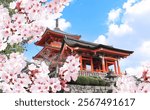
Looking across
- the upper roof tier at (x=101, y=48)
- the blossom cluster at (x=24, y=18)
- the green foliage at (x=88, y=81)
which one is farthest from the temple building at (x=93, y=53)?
the blossom cluster at (x=24, y=18)

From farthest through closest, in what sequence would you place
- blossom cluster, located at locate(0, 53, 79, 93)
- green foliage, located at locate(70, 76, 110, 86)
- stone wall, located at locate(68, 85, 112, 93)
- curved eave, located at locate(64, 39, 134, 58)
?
curved eave, located at locate(64, 39, 134, 58), green foliage, located at locate(70, 76, 110, 86), stone wall, located at locate(68, 85, 112, 93), blossom cluster, located at locate(0, 53, 79, 93)

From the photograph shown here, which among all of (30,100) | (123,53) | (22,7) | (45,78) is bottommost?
(30,100)

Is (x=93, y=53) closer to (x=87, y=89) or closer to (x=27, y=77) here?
(x=87, y=89)

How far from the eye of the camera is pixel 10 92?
3480mm

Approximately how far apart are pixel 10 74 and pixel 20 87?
19cm

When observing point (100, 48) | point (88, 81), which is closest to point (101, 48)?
point (100, 48)

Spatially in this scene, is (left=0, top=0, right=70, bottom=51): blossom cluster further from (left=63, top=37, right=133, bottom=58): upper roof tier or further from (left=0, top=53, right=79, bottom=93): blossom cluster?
(left=63, top=37, right=133, bottom=58): upper roof tier

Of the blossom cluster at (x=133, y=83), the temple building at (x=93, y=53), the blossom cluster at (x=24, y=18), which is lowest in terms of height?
the blossom cluster at (x=133, y=83)

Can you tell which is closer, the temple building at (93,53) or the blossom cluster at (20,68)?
the blossom cluster at (20,68)

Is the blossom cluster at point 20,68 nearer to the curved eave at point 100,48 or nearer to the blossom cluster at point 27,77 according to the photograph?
the blossom cluster at point 27,77

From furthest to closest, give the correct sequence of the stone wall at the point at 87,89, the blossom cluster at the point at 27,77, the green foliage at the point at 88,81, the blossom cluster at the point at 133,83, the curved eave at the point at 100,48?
the curved eave at the point at 100,48 → the green foliage at the point at 88,81 → the stone wall at the point at 87,89 → the blossom cluster at the point at 133,83 → the blossom cluster at the point at 27,77

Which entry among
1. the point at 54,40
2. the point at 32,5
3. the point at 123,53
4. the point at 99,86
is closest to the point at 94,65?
the point at 123,53

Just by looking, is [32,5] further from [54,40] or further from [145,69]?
[54,40]

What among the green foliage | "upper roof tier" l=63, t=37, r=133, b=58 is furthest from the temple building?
the green foliage
